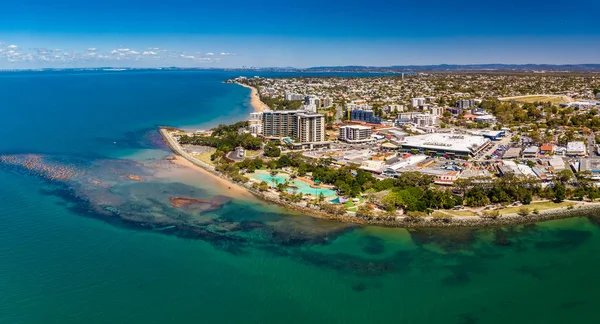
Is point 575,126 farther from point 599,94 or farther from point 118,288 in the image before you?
point 118,288

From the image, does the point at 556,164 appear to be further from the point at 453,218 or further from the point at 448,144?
the point at 453,218

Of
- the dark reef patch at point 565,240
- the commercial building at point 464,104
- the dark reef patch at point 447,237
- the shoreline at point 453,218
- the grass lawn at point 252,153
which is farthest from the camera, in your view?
the commercial building at point 464,104

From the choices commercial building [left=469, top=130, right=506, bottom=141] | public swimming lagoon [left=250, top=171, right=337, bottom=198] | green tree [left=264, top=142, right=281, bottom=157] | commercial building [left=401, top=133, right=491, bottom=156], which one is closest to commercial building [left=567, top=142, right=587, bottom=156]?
commercial building [left=401, top=133, right=491, bottom=156]

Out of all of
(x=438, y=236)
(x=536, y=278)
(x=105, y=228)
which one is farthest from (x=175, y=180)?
(x=536, y=278)

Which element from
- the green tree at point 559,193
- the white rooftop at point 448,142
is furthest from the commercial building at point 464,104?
the green tree at point 559,193

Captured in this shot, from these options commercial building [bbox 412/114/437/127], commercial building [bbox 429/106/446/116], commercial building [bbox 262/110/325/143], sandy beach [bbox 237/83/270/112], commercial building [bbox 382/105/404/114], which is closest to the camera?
commercial building [bbox 262/110/325/143]

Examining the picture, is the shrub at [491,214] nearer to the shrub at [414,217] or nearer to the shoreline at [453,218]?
the shoreline at [453,218]

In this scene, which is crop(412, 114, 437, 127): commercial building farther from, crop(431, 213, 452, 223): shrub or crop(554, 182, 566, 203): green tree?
crop(431, 213, 452, 223): shrub
